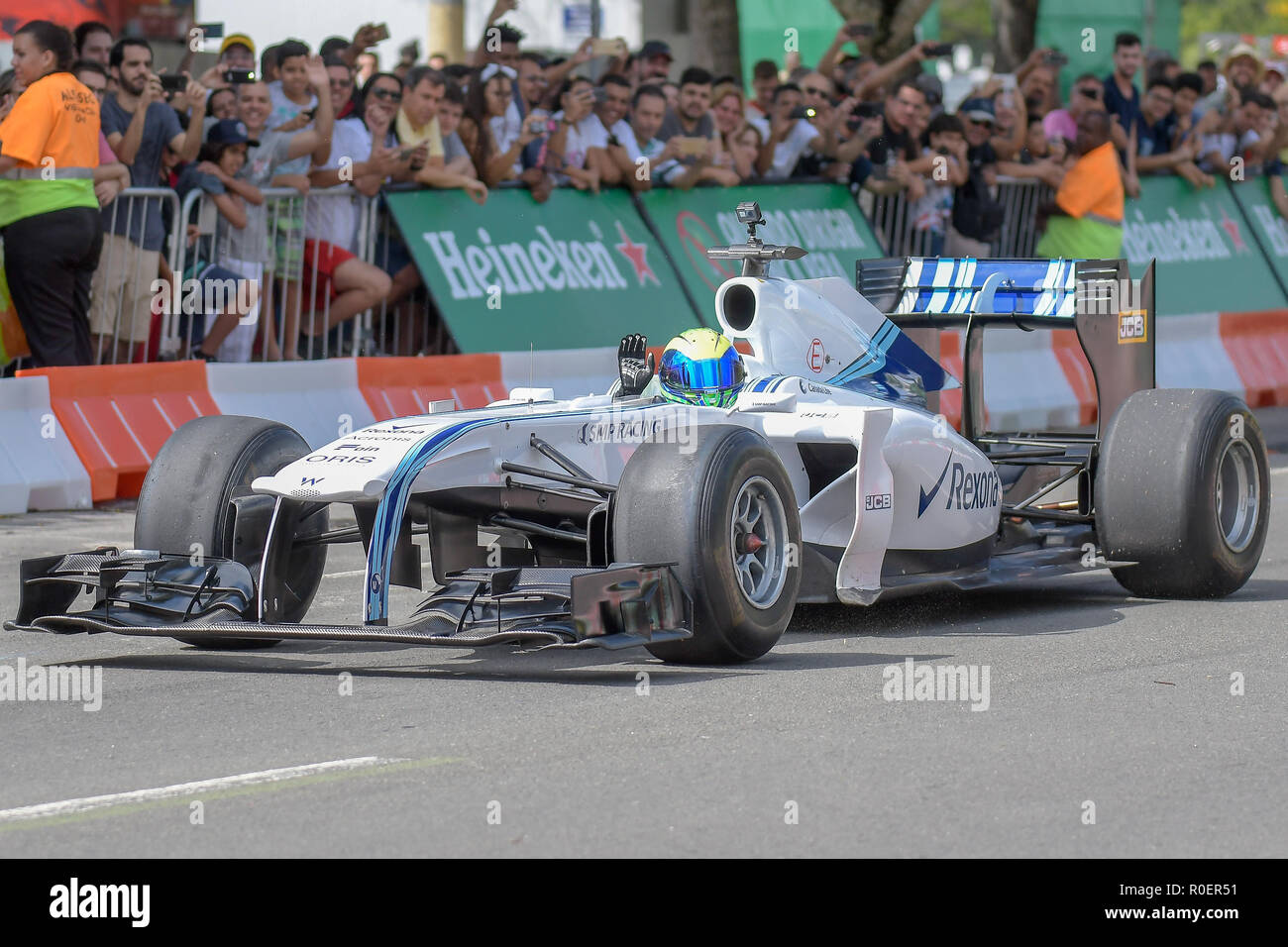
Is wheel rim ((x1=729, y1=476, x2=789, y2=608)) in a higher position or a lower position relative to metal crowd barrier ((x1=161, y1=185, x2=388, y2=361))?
lower

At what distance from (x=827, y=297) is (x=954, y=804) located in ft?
12.9

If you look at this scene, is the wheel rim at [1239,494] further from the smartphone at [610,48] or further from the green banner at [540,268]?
the smartphone at [610,48]

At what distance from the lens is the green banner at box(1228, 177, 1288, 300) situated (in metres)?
21.6

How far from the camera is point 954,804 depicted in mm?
5496

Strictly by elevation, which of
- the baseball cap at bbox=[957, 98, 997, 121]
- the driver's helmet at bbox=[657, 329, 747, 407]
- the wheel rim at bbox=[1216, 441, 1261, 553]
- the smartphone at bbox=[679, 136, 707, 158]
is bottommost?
the wheel rim at bbox=[1216, 441, 1261, 553]

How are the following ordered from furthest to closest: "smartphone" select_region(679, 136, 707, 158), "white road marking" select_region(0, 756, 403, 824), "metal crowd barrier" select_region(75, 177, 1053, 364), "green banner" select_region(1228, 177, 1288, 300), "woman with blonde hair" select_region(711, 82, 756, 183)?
"green banner" select_region(1228, 177, 1288, 300) < "woman with blonde hair" select_region(711, 82, 756, 183) < "smartphone" select_region(679, 136, 707, 158) < "metal crowd barrier" select_region(75, 177, 1053, 364) < "white road marking" select_region(0, 756, 403, 824)

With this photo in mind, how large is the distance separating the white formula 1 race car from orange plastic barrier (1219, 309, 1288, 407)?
28.9 feet

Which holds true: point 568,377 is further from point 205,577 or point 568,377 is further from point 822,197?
point 205,577

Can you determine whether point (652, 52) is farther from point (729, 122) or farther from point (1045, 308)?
point (1045, 308)

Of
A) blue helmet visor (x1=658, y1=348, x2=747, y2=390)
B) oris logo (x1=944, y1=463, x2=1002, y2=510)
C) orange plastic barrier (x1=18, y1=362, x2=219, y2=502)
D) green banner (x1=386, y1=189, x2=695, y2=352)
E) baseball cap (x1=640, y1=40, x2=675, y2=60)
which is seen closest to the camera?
blue helmet visor (x1=658, y1=348, x2=747, y2=390)

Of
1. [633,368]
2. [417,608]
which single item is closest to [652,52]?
[633,368]

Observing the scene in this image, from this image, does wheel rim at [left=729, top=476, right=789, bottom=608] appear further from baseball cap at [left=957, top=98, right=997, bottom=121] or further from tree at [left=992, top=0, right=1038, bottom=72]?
tree at [left=992, top=0, right=1038, bottom=72]

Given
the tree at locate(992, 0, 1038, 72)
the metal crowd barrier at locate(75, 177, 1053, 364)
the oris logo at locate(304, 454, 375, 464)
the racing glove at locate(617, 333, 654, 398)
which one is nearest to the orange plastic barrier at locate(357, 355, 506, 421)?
the metal crowd barrier at locate(75, 177, 1053, 364)

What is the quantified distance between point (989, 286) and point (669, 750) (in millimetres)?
4514
